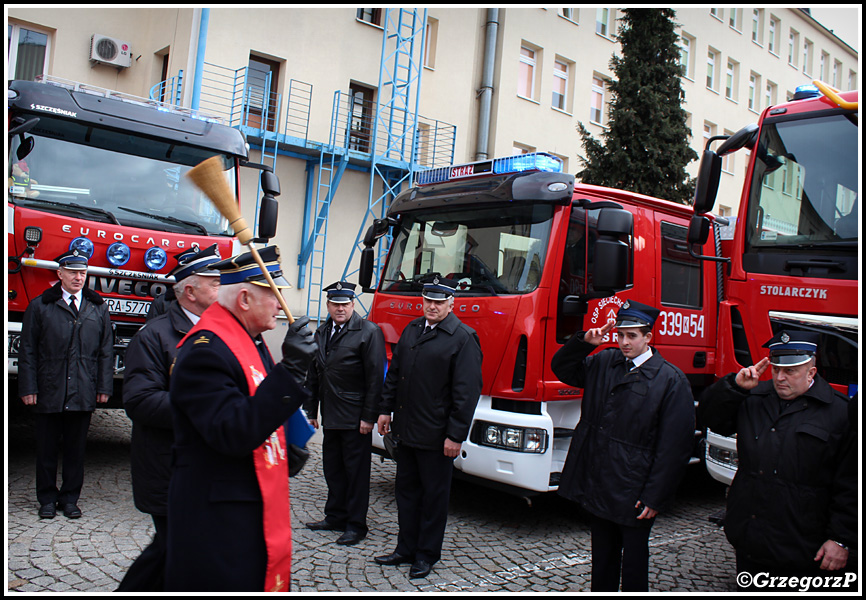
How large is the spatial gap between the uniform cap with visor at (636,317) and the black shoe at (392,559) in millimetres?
2304

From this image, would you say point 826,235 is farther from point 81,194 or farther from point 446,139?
point 446,139

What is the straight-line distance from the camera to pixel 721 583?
4.85m

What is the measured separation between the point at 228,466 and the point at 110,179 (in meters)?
5.08

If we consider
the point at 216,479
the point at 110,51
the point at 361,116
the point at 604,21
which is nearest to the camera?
the point at 216,479

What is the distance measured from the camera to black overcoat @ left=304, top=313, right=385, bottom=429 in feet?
18.4

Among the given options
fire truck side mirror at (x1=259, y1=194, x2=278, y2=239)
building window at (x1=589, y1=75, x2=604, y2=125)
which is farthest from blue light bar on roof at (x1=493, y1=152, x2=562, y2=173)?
building window at (x1=589, y1=75, x2=604, y2=125)

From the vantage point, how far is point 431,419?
499 cm

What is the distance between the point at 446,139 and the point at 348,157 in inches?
143

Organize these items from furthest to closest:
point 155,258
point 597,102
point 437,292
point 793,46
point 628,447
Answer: point 793,46
point 597,102
point 155,258
point 437,292
point 628,447

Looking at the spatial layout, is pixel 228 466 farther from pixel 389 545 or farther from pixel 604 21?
pixel 604 21

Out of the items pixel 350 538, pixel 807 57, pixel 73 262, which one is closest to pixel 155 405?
pixel 350 538

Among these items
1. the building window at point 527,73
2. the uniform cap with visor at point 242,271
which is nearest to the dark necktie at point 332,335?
the uniform cap with visor at point 242,271

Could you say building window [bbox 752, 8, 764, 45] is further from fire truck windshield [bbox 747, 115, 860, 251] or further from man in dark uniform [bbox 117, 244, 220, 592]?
man in dark uniform [bbox 117, 244, 220, 592]

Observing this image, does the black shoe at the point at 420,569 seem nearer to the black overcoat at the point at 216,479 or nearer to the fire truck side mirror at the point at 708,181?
the black overcoat at the point at 216,479
